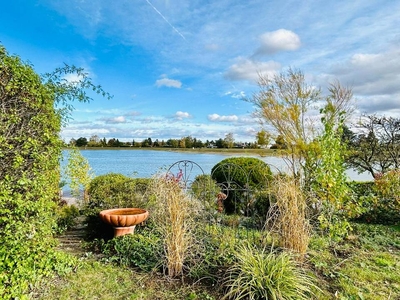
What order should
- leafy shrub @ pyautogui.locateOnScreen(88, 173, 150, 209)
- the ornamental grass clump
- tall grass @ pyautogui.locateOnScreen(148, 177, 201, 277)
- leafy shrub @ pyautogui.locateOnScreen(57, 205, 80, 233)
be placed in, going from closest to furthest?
the ornamental grass clump, tall grass @ pyautogui.locateOnScreen(148, 177, 201, 277), leafy shrub @ pyautogui.locateOnScreen(57, 205, 80, 233), leafy shrub @ pyautogui.locateOnScreen(88, 173, 150, 209)

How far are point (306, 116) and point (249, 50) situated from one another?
13.7ft

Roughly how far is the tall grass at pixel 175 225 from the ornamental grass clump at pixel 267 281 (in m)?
0.61

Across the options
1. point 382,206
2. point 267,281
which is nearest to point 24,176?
point 267,281

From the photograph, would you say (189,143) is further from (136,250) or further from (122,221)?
(136,250)

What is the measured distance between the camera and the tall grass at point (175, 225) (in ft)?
9.99

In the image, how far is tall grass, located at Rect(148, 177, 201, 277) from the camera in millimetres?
3045

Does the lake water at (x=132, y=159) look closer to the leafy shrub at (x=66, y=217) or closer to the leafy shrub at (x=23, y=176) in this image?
Answer: the leafy shrub at (x=66, y=217)

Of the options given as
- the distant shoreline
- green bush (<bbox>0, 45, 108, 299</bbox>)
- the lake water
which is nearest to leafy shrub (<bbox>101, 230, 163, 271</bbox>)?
green bush (<bbox>0, 45, 108, 299</bbox>)

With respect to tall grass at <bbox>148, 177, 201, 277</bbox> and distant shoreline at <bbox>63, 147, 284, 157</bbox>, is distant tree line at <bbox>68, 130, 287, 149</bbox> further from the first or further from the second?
tall grass at <bbox>148, 177, 201, 277</bbox>

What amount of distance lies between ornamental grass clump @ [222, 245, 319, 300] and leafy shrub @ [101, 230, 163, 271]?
1.06m

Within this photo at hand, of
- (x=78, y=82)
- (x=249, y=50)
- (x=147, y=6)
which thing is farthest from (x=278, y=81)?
(x=78, y=82)

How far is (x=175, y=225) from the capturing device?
120 inches

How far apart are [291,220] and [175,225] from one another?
1472 millimetres

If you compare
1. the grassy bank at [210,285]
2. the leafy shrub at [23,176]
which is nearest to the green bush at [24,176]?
the leafy shrub at [23,176]
